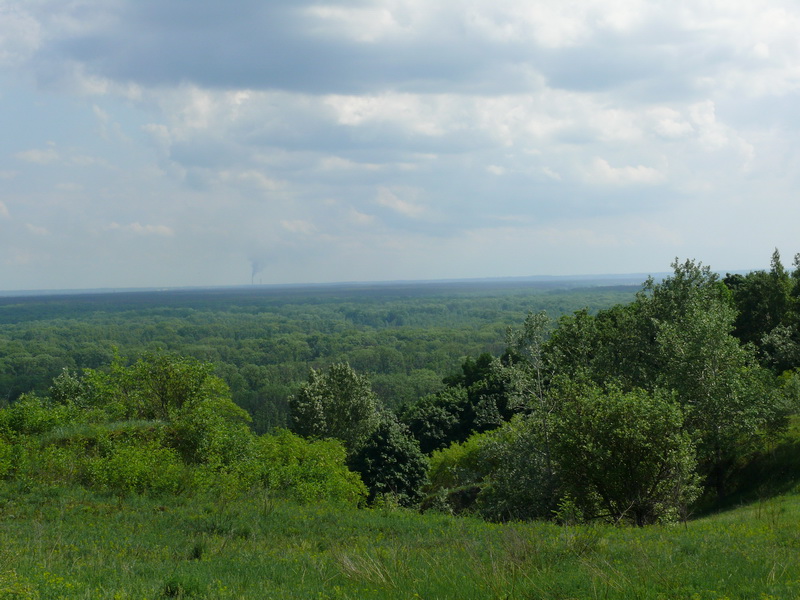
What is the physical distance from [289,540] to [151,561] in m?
3.48

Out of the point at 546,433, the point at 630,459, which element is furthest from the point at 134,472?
the point at 630,459

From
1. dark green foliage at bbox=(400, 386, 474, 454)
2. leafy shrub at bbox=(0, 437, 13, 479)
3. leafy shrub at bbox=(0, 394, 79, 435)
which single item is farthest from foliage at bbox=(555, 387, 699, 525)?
dark green foliage at bbox=(400, 386, 474, 454)

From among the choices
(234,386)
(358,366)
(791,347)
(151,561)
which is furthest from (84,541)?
(358,366)

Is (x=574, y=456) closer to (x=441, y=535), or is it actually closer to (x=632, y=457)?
(x=632, y=457)

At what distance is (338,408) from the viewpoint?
58.7 meters

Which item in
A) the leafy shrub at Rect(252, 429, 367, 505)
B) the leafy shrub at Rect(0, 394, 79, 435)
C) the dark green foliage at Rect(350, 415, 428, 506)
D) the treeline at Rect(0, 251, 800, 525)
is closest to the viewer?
the treeline at Rect(0, 251, 800, 525)

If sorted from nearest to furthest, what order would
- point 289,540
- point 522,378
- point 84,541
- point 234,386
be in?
point 84,541 < point 289,540 < point 522,378 < point 234,386

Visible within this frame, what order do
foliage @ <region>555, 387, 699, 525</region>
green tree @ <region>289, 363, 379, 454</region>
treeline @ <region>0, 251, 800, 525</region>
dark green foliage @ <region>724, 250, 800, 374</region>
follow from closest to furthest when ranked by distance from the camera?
1. foliage @ <region>555, 387, 699, 525</region>
2. treeline @ <region>0, 251, 800, 525</region>
3. dark green foliage @ <region>724, 250, 800, 374</region>
4. green tree @ <region>289, 363, 379, 454</region>

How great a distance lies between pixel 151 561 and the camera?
11.0 metres

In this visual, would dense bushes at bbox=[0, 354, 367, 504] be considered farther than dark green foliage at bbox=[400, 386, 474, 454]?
No

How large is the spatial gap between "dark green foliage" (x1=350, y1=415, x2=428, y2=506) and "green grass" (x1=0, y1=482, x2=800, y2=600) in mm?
22599

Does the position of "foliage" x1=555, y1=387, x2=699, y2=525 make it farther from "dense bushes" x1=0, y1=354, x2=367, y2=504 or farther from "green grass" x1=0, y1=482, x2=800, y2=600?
"dense bushes" x1=0, y1=354, x2=367, y2=504

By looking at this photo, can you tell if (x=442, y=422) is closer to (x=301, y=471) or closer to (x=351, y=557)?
(x=301, y=471)

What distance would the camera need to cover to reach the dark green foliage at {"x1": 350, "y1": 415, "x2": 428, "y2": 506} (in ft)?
128
